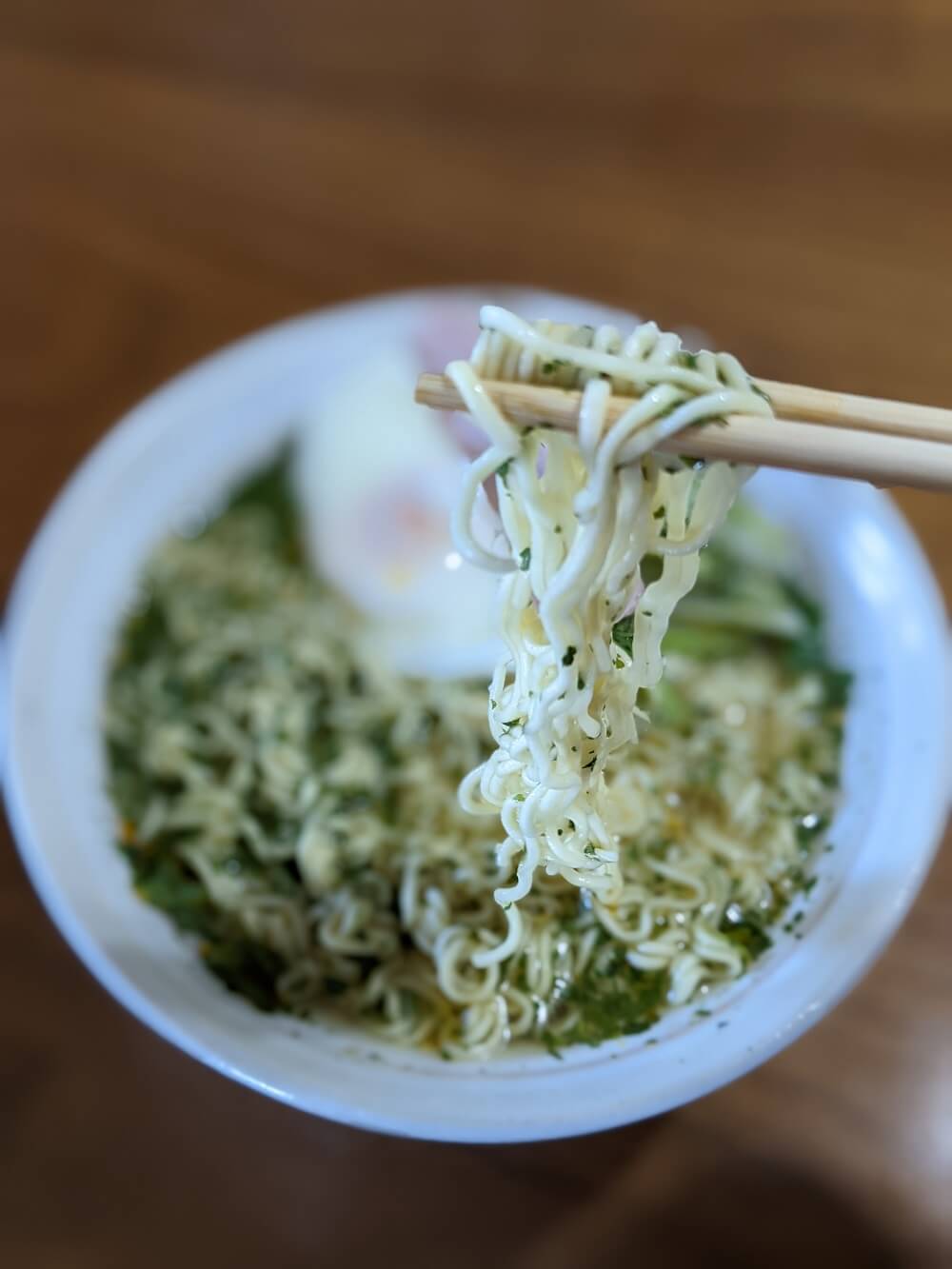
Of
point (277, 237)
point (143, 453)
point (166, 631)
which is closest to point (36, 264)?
point (277, 237)

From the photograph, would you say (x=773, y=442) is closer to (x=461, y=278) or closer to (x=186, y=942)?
(x=186, y=942)

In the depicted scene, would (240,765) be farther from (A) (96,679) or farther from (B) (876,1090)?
(B) (876,1090)

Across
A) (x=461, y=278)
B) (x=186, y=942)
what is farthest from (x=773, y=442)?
(x=461, y=278)

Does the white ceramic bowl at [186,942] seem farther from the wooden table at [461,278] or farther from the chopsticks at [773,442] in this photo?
the chopsticks at [773,442]

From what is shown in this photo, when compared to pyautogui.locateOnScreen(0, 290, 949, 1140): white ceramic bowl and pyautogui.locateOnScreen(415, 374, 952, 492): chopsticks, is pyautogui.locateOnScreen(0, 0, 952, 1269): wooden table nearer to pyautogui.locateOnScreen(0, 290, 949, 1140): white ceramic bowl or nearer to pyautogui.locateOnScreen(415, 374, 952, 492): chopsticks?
pyautogui.locateOnScreen(0, 290, 949, 1140): white ceramic bowl

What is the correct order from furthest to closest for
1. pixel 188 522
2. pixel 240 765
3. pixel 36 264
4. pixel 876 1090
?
pixel 36 264, pixel 188 522, pixel 240 765, pixel 876 1090

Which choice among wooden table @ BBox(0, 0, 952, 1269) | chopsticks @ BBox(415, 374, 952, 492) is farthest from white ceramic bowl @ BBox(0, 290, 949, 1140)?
chopsticks @ BBox(415, 374, 952, 492)
